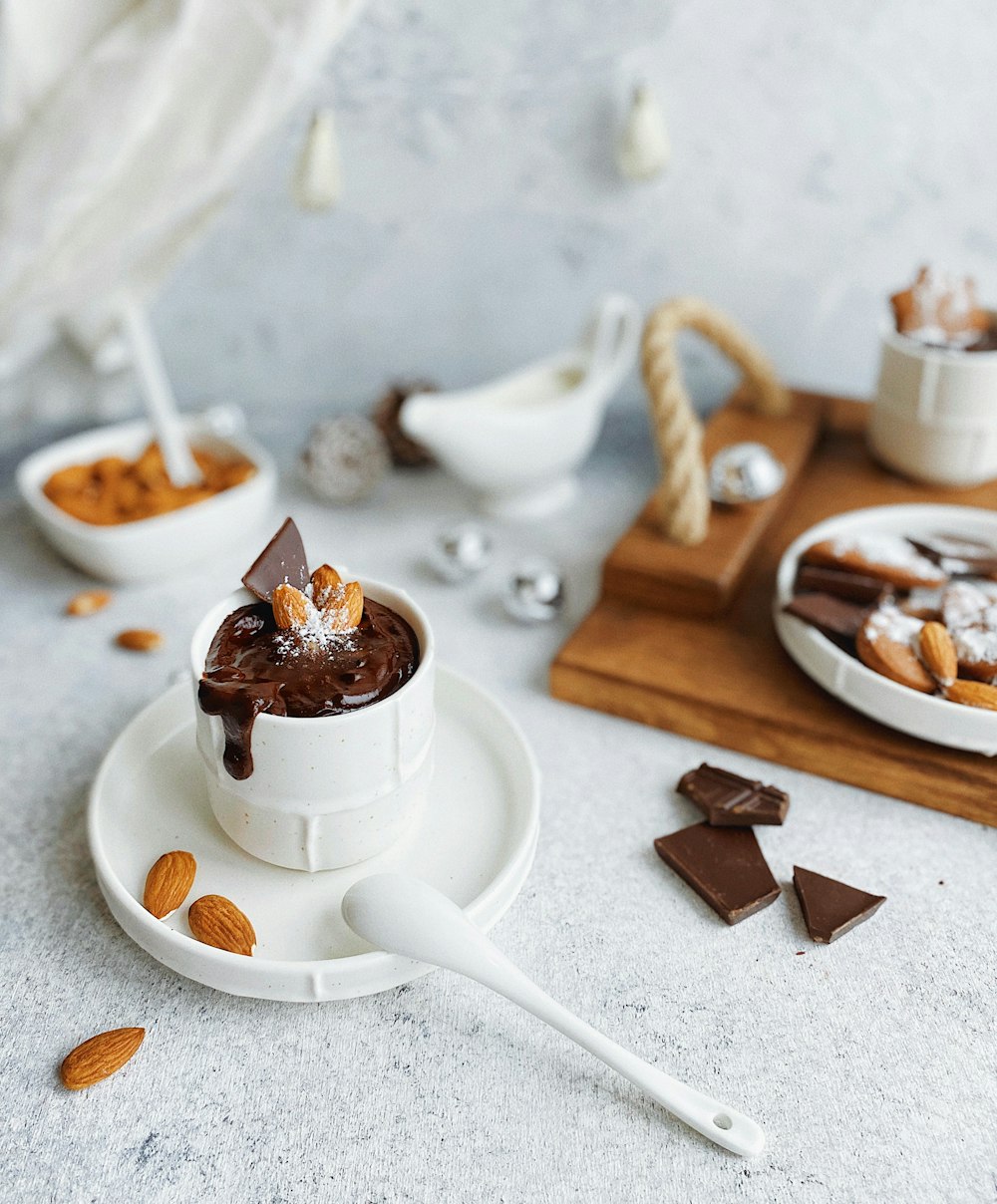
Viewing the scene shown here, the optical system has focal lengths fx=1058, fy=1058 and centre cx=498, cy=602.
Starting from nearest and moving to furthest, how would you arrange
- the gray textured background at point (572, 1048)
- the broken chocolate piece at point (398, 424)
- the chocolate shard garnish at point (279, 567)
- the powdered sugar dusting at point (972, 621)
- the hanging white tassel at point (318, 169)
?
the gray textured background at point (572, 1048)
the chocolate shard garnish at point (279, 567)
the powdered sugar dusting at point (972, 621)
the hanging white tassel at point (318, 169)
the broken chocolate piece at point (398, 424)

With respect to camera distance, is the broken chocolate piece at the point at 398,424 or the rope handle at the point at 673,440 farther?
the broken chocolate piece at the point at 398,424

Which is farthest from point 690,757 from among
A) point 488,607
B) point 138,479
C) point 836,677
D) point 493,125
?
point 493,125

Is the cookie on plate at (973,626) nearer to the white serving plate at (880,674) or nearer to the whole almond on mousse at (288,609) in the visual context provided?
→ the white serving plate at (880,674)

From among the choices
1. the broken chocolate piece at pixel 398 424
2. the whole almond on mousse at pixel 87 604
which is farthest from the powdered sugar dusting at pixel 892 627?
the whole almond on mousse at pixel 87 604

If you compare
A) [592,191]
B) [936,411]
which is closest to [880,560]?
[936,411]

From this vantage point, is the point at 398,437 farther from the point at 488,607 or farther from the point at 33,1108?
the point at 33,1108
